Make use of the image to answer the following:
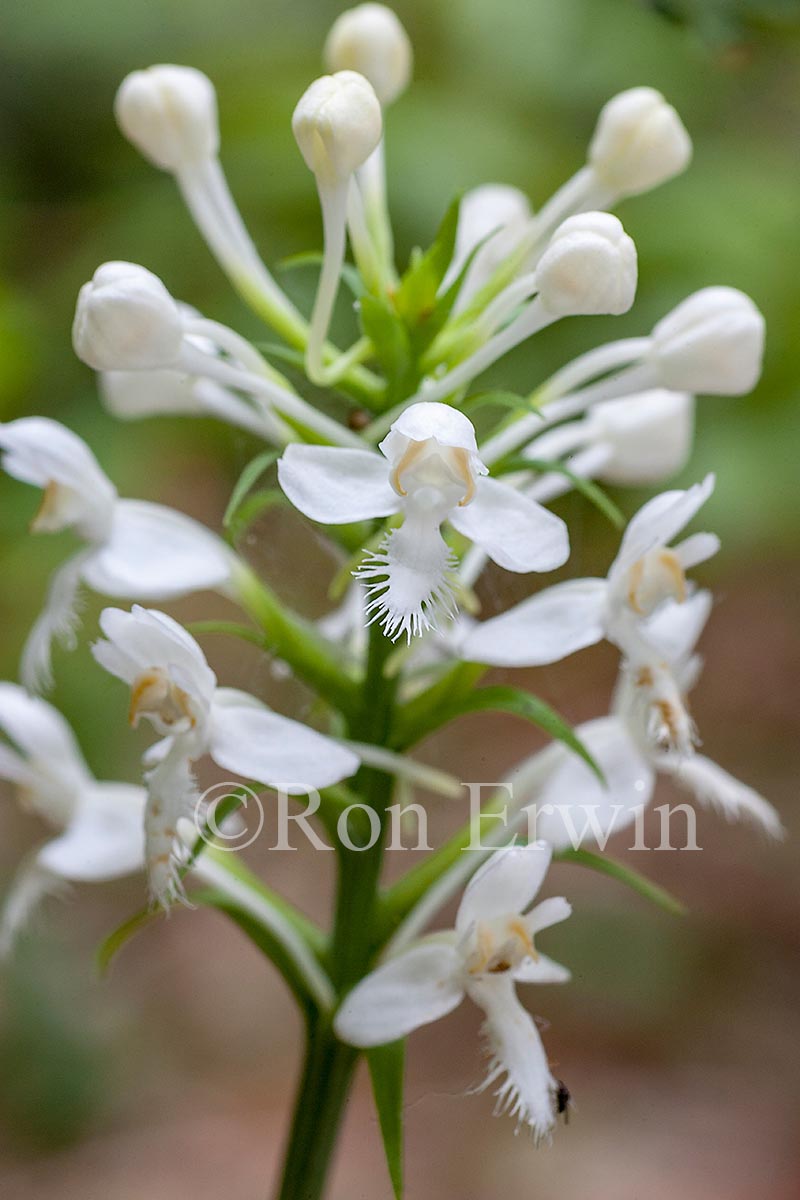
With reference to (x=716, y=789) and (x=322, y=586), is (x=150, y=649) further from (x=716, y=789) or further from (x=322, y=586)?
(x=716, y=789)

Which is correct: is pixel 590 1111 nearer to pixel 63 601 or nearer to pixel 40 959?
pixel 40 959

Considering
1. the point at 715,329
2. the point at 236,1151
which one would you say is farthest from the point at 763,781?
the point at 715,329

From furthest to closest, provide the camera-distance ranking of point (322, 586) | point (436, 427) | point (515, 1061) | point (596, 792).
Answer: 1. point (322, 586)
2. point (596, 792)
3. point (515, 1061)
4. point (436, 427)

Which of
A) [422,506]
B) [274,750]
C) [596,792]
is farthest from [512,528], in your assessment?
[596,792]

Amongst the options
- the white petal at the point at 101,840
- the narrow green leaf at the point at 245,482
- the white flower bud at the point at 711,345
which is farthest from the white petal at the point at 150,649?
the white flower bud at the point at 711,345

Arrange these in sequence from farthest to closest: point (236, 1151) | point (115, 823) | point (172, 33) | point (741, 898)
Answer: point (741, 898)
point (236, 1151)
point (172, 33)
point (115, 823)

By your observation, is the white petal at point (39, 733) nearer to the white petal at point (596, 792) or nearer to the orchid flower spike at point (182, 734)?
the orchid flower spike at point (182, 734)
